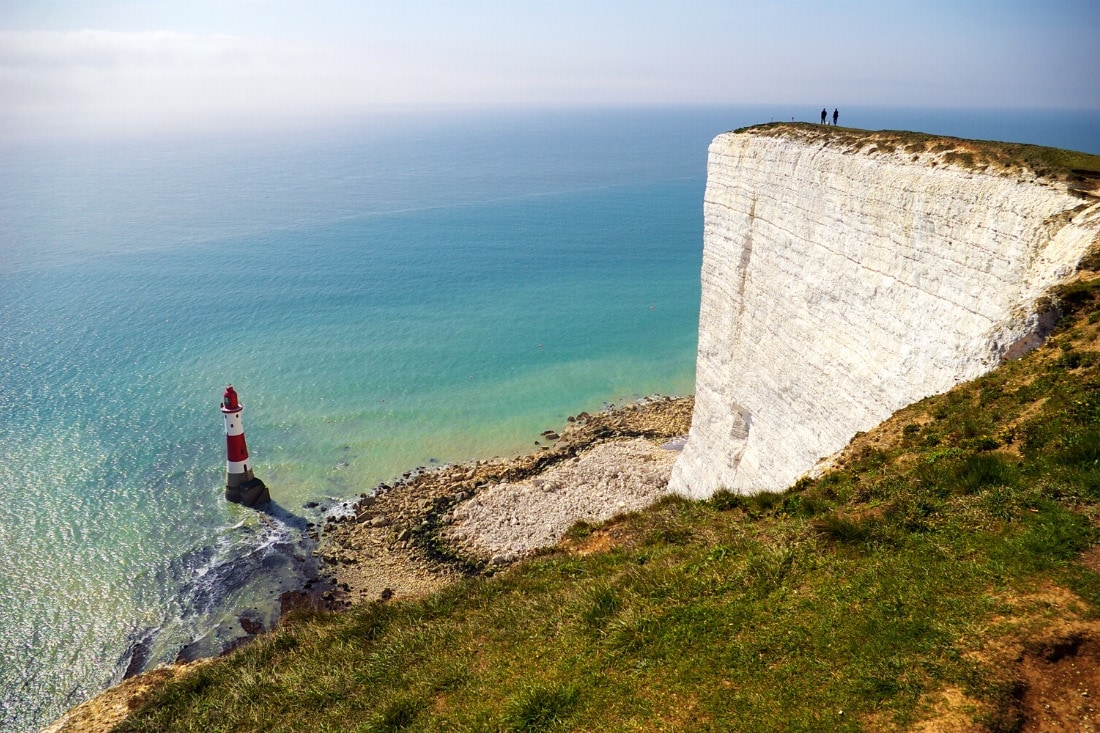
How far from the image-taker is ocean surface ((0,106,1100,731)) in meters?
27.0

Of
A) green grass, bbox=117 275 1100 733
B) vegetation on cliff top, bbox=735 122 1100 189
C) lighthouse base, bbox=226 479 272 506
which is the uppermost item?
vegetation on cliff top, bbox=735 122 1100 189

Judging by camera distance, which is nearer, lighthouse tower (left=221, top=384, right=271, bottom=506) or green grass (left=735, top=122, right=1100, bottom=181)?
green grass (left=735, top=122, right=1100, bottom=181)

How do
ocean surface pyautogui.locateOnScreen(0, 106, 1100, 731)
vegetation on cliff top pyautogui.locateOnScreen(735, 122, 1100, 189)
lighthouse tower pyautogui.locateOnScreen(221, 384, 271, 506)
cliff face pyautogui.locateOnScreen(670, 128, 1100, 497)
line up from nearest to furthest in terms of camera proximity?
cliff face pyautogui.locateOnScreen(670, 128, 1100, 497), vegetation on cliff top pyautogui.locateOnScreen(735, 122, 1100, 189), ocean surface pyautogui.locateOnScreen(0, 106, 1100, 731), lighthouse tower pyautogui.locateOnScreen(221, 384, 271, 506)

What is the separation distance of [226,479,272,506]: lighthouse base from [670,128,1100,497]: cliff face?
846 inches

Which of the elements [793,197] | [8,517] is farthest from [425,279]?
[793,197]

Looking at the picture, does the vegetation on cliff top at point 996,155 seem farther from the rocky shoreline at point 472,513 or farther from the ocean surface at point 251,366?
the ocean surface at point 251,366

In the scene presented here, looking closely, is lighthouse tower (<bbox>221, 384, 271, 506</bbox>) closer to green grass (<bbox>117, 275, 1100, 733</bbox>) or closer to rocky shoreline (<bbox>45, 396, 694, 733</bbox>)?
rocky shoreline (<bbox>45, 396, 694, 733</bbox>)

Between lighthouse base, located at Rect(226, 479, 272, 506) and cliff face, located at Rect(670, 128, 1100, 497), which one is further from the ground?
cliff face, located at Rect(670, 128, 1100, 497)

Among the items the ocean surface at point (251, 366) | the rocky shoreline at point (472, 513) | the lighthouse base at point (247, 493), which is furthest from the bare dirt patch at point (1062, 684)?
the lighthouse base at point (247, 493)

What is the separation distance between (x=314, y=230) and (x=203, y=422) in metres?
53.2

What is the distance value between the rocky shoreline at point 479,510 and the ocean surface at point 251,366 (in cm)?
229

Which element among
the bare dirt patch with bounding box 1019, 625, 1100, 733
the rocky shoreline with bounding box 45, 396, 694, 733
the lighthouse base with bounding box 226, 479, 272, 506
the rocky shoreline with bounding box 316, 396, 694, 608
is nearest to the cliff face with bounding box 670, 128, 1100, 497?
the rocky shoreline with bounding box 316, 396, 694, 608

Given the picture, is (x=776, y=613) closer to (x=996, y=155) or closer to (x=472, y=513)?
(x=996, y=155)

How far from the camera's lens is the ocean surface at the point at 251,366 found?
27031 mm
